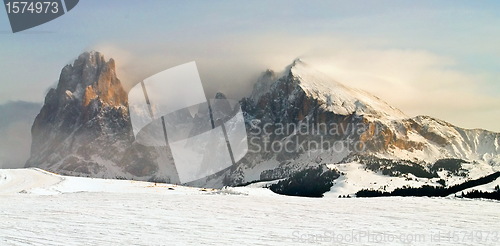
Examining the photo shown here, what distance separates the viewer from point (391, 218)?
28781 mm

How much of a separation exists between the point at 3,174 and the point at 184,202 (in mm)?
44471

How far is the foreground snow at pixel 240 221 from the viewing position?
21750mm

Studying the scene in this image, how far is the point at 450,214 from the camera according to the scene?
30219 millimetres

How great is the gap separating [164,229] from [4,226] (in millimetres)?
7948

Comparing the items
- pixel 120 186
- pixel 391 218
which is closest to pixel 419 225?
pixel 391 218

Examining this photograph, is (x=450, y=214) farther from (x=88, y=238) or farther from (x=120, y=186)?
(x=120, y=186)

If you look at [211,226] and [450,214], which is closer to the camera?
[211,226]

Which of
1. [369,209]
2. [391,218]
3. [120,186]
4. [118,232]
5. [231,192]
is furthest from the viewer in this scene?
[120,186]

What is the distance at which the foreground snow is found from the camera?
71.4ft

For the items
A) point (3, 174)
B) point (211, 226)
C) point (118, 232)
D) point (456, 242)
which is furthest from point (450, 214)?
point (3, 174)

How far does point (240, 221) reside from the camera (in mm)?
27188

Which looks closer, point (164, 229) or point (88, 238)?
point (88, 238)

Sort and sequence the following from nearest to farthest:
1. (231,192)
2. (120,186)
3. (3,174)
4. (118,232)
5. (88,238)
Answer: (88,238), (118,232), (231,192), (120,186), (3,174)

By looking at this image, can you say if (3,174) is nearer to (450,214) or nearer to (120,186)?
(120,186)
